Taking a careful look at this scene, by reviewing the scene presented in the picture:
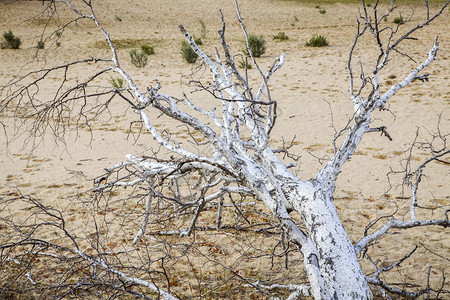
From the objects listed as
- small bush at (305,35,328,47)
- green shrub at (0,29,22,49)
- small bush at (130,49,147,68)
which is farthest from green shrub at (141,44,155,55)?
small bush at (305,35,328,47)

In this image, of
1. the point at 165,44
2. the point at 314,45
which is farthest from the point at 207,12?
the point at 314,45

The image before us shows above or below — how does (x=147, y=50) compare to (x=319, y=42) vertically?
below

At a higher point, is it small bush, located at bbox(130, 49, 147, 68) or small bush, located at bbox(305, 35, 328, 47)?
small bush, located at bbox(305, 35, 328, 47)

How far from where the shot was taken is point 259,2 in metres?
30.7

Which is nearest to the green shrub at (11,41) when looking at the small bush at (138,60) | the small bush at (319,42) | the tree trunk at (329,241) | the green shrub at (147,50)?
the green shrub at (147,50)

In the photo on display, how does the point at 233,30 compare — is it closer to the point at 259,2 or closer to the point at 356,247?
the point at 259,2

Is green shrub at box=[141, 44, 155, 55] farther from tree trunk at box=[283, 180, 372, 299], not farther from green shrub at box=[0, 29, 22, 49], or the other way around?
tree trunk at box=[283, 180, 372, 299]

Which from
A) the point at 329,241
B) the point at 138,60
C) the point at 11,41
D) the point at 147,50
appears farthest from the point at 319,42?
the point at 329,241

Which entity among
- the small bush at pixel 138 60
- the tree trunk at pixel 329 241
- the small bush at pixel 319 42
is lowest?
the small bush at pixel 138 60

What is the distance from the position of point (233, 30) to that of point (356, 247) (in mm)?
18383

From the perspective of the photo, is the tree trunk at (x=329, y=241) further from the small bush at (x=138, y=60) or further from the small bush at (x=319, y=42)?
the small bush at (x=319, y=42)

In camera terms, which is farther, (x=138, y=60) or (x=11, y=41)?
(x=11, y=41)

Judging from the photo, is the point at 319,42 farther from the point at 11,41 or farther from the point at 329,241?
the point at 329,241

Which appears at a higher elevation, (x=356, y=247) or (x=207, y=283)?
(x=356, y=247)
